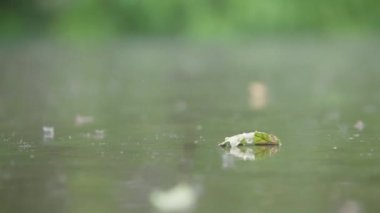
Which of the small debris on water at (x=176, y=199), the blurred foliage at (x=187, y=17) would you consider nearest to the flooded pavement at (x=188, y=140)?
the small debris on water at (x=176, y=199)

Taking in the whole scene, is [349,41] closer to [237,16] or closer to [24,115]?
[237,16]

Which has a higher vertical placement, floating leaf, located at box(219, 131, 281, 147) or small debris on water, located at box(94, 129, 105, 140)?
small debris on water, located at box(94, 129, 105, 140)

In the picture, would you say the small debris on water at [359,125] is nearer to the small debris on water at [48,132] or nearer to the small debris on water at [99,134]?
the small debris on water at [99,134]

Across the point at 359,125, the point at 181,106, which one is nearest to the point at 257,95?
the point at 181,106

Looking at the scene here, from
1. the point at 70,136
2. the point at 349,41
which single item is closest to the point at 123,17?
the point at 349,41

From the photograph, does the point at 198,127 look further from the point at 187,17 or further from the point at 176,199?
the point at 187,17

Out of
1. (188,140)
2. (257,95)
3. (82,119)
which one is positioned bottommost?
(188,140)

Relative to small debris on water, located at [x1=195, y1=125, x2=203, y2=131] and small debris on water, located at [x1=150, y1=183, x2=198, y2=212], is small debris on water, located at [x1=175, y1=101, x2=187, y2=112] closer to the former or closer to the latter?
small debris on water, located at [x1=195, y1=125, x2=203, y2=131]

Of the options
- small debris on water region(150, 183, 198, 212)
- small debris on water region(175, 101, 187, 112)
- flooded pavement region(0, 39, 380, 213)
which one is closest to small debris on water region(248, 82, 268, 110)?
flooded pavement region(0, 39, 380, 213)
